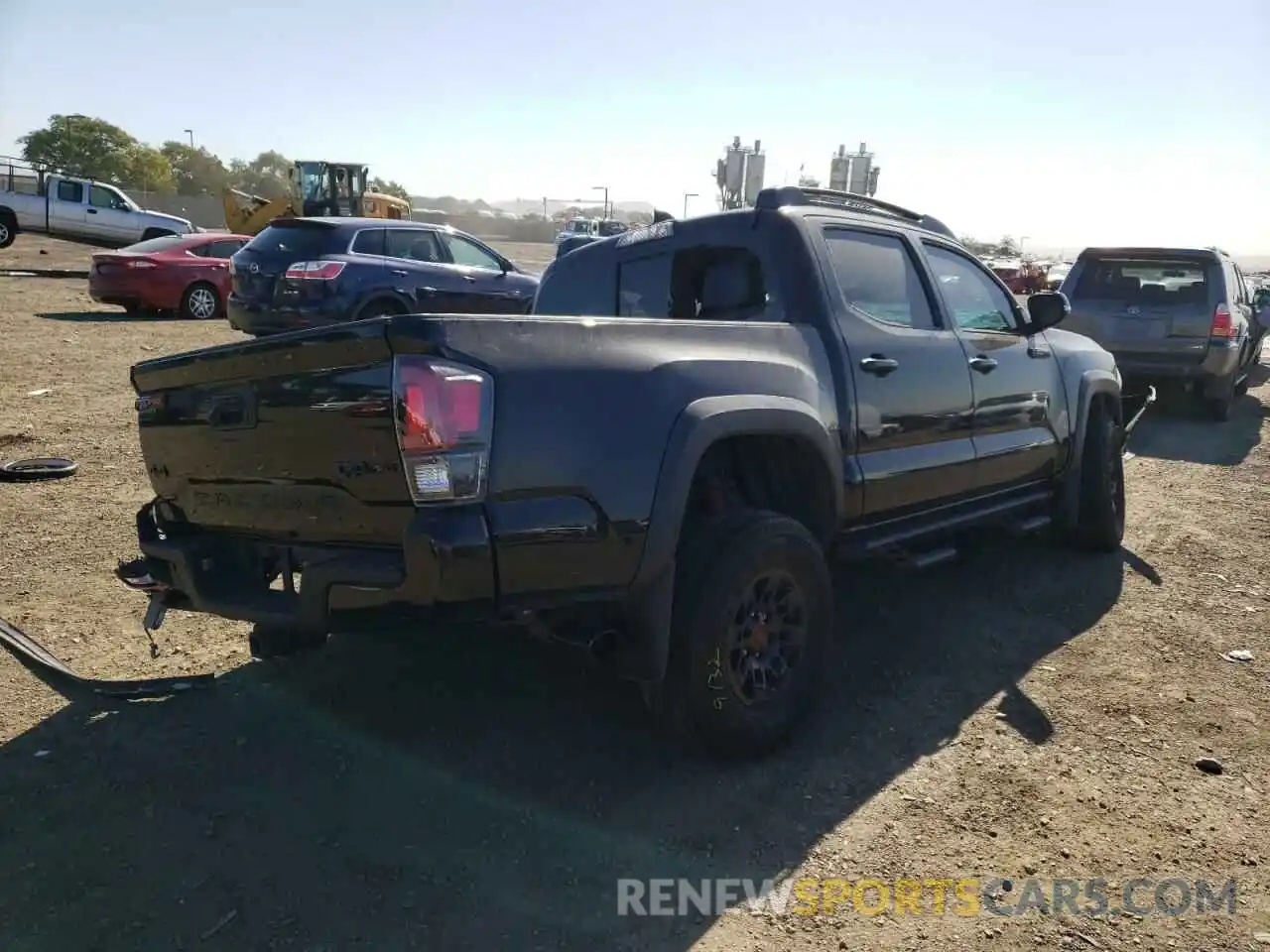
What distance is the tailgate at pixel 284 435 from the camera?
2650 mm

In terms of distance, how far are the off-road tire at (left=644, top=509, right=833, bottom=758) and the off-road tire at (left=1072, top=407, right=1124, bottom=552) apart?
9.78 feet

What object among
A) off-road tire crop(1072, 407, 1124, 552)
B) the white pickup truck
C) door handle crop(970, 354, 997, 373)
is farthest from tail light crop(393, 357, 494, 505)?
the white pickup truck

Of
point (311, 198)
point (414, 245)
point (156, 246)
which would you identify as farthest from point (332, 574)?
point (311, 198)

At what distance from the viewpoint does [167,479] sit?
11.4ft

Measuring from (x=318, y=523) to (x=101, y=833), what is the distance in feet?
3.68

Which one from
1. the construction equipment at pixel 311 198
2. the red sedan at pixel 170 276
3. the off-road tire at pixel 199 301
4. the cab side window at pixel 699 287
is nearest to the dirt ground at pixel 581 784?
the cab side window at pixel 699 287

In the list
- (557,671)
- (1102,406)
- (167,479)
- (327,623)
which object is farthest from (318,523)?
(1102,406)

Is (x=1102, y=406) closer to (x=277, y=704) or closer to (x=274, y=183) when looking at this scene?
(x=277, y=704)

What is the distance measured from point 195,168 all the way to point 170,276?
260ft

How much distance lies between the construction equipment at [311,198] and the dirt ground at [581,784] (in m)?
26.3

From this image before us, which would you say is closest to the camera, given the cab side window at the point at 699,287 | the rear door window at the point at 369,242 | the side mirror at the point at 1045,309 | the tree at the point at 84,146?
the cab side window at the point at 699,287

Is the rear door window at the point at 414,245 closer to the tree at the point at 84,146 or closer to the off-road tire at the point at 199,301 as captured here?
the off-road tire at the point at 199,301

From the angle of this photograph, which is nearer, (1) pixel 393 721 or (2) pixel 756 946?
(2) pixel 756 946

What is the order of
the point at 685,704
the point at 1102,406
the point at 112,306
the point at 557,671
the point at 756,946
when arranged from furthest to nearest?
Result: 1. the point at 112,306
2. the point at 1102,406
3. the point at 557,671
4. the point at 685,704
5. the point at 756,946
